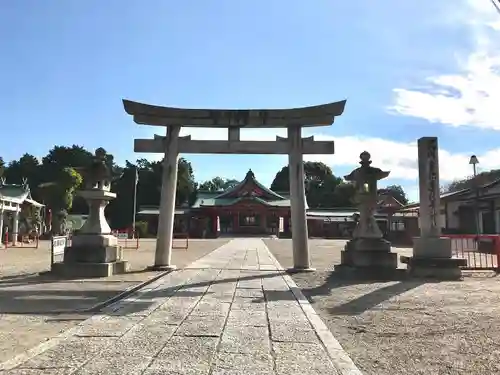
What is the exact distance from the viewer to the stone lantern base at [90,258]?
11.9 metres

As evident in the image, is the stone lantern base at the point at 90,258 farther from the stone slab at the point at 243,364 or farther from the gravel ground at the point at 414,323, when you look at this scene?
the stone slab at the point at 243,364

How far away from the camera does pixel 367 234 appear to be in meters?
12.7

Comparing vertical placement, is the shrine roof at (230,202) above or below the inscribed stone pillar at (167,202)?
above

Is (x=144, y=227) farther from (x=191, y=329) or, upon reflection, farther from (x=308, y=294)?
(x=191, y=329)

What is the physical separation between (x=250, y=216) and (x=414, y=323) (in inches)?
1809

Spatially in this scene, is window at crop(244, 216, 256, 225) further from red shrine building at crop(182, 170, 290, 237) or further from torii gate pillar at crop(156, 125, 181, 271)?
torii gate pillar at crop(156, 125, 181, 271)

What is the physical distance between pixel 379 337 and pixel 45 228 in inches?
1657

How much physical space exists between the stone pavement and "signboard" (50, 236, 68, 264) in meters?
4.47

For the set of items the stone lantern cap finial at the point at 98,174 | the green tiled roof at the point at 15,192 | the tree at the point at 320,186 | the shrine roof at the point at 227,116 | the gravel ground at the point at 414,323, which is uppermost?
the tree at the point at 320,186

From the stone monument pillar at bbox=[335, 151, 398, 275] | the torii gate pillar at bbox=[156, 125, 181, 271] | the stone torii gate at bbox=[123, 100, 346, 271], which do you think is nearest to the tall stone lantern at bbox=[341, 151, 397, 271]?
the stone monument pillar at bbox=[335, 151, 398, 275]

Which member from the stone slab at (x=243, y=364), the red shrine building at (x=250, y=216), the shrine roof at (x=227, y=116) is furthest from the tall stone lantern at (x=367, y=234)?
the red shrine building at (x=250, y=216)

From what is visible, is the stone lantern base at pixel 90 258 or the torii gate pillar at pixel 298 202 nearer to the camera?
the stone lantern base at pixel 90 258

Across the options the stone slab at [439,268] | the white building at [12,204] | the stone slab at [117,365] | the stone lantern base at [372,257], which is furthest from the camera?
the white building at [12,204]

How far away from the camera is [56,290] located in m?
Answer: 9.53
